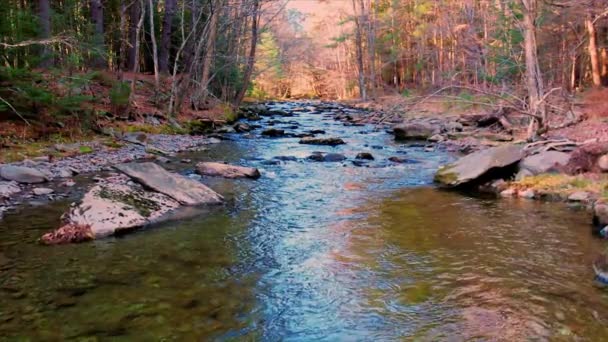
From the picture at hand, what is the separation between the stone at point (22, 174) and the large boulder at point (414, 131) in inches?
501

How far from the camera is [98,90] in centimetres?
1730

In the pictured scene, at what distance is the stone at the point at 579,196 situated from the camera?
28.1 feet

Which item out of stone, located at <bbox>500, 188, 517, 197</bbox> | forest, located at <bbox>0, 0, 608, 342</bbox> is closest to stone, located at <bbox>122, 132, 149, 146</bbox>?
forest, located at <bbox>0, 0, 608, 342</bbox>

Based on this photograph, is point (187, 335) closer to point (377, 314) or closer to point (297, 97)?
point (377, 314)

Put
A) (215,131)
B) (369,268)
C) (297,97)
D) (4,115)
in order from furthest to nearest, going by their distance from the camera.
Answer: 1. (297,97)
2. (215,131)
3. (4,115)
4. (369,268)

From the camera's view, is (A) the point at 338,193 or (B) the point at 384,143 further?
(B) the point at 384,143

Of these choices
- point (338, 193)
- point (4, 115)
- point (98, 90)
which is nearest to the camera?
point (338, 193)

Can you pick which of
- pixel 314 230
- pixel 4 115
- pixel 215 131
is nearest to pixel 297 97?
pixel 215 131

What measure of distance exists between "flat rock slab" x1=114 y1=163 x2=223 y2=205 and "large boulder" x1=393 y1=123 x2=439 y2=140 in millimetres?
11470

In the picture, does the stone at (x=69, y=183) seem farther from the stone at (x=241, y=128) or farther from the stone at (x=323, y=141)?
the stone at (x=241, y=128)

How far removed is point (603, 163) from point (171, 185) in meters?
7.71

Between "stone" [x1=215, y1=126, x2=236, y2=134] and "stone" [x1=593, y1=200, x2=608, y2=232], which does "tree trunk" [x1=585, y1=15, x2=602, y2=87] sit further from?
"stone" [x1=593, y1=200, x2=608, y2=232]

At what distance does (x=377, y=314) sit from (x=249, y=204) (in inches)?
182

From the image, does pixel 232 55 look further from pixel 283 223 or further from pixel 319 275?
pixel 319 275
